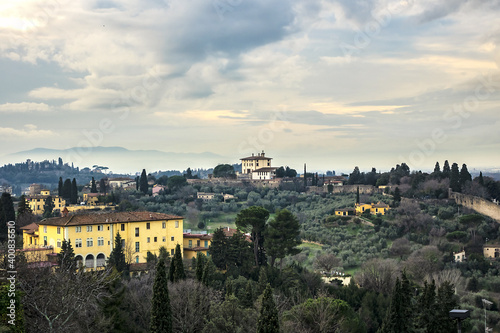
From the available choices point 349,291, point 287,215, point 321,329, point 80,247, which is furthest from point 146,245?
point 321,329

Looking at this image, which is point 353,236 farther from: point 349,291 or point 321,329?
point 321,329

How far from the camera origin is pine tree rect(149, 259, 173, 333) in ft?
63.5

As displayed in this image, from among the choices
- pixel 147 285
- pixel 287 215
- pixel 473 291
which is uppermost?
pixel 287 215

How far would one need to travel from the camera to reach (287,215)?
107ft

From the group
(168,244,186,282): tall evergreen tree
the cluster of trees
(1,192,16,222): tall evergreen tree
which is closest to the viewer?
(168,244,186,282): tall evergreen tree

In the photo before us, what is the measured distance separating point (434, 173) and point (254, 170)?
27638 millimetres

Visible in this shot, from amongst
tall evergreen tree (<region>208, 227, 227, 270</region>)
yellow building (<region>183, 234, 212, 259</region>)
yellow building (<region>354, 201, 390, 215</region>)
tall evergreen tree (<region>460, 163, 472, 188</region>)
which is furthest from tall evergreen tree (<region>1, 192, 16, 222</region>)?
tall evergreen tree (<region>460, 163, 472, 188</region>)

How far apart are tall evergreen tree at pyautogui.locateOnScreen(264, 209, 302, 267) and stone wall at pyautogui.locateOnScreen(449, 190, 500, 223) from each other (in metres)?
23.6

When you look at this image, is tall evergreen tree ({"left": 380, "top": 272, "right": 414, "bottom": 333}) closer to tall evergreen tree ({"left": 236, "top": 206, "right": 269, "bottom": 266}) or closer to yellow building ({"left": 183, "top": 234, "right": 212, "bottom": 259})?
tall evergreen tree ({"left": 236, "top": 206, "right": 269, "bottom": 266})

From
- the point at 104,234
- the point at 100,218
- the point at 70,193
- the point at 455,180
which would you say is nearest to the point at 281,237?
the point at 104,234

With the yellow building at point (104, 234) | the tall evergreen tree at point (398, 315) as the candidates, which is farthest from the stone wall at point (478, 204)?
the yellow building at point (104, 234)

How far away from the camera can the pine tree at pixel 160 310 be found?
1936 cm

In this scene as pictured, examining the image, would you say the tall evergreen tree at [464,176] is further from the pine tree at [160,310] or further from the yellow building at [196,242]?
the pine tree at [160,310]

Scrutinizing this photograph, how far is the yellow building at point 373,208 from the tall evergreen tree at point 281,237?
24.2m
